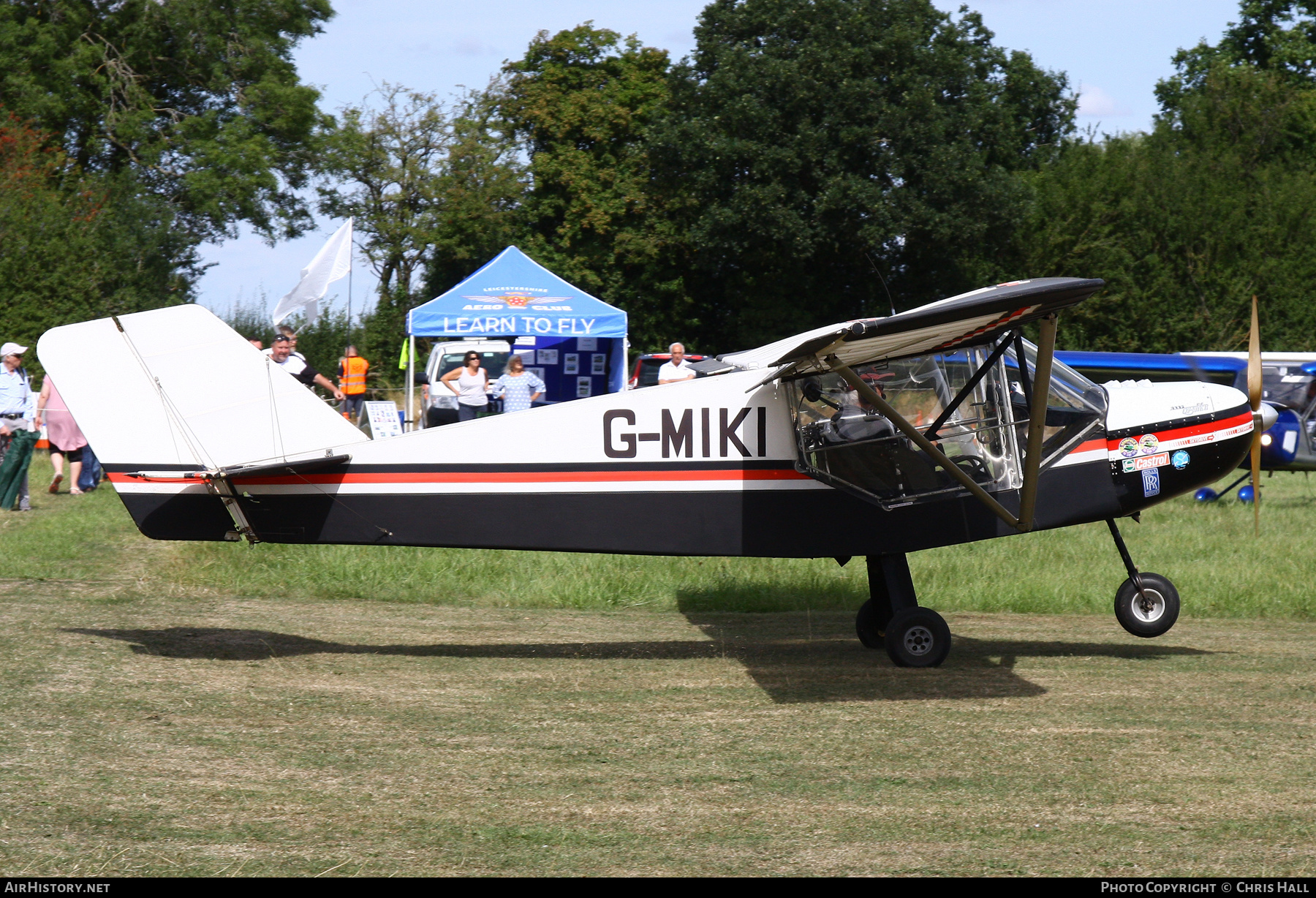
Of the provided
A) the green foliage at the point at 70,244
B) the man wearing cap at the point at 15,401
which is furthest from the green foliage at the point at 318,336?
the man wearing cap at the point at 15,401

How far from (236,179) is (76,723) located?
33.9 metres

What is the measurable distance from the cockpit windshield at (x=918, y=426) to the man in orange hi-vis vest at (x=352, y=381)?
13925mm

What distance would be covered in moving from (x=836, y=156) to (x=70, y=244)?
19.6m

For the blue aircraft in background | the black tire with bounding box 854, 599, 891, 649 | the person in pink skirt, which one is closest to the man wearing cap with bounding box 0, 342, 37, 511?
the person in pink skirt

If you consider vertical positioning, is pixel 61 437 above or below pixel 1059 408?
below

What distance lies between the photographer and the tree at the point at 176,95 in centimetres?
3500

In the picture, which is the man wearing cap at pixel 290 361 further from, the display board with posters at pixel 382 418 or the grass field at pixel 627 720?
the display board with posters at pixel 382 418

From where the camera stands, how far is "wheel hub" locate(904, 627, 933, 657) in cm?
746

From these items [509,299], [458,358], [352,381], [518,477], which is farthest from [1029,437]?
[458,358]

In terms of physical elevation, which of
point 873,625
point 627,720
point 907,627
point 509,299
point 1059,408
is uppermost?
point 509,299

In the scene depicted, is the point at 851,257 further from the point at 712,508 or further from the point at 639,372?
the point at 712,508

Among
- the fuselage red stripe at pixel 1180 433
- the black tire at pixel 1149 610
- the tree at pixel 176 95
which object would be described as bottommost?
the black tire at pixel 1149 610

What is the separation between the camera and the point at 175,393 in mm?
6848

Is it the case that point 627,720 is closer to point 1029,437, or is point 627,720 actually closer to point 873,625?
point 873,625
